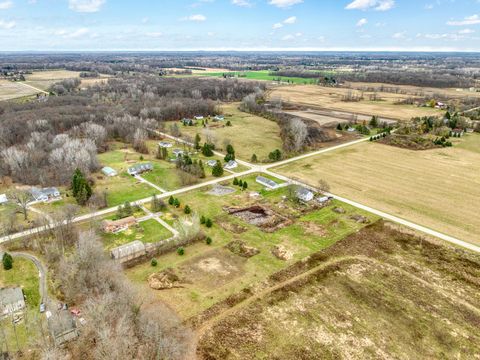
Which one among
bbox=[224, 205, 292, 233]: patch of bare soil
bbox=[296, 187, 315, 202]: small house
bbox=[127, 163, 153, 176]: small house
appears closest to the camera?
bbox=[224, 205, 292, 233]: patch of bare soil

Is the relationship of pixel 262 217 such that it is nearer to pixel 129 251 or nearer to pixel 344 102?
pixel 129 251

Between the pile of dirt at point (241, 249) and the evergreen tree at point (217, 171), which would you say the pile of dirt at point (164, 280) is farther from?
the evergreen tree at point (217, 171)

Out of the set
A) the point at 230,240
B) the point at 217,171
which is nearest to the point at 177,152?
the point at 217,171

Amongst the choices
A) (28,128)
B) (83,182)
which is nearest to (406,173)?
(83,182)

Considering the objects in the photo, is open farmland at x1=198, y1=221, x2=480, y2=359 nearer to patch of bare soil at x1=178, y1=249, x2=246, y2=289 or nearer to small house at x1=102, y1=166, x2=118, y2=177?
patch of bare soil at x1=178, y1=249, x2=246, y2=289

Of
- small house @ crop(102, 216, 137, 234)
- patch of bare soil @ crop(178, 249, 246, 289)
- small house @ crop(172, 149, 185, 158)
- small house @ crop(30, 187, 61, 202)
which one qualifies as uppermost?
small house @ crop(172, 149, 185, 158)

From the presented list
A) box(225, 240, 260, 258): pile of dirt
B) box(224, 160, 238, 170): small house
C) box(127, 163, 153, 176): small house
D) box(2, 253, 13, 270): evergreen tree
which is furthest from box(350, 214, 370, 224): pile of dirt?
box(2, 253, 13, 270): evergreen tree

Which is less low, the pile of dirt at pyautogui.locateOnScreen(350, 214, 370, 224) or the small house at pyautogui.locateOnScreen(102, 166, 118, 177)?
the small house at pyautogui.locateOnScreen(102, 166, 118, 177)
